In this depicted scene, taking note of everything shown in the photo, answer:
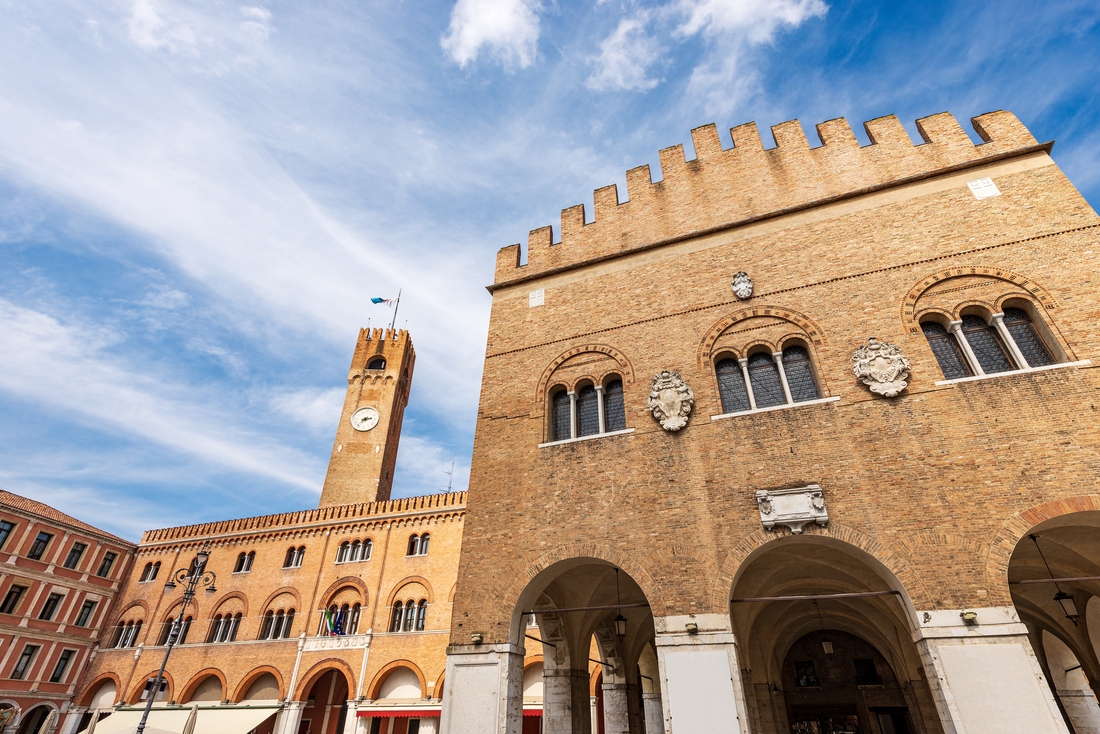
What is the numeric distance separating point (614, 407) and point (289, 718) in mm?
20627

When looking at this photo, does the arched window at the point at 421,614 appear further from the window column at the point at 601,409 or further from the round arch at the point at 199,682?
the window column at the point at 601,409

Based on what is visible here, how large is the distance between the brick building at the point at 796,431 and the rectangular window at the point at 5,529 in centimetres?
2731

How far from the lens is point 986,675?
21.9 feet

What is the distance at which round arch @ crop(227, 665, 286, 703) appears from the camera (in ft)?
74.3

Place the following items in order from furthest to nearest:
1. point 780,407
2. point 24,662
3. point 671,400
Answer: point 24,662
point 671,400
point 780,407

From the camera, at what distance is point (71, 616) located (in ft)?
85.5

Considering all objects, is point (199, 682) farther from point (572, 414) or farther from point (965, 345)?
point (965, 345)

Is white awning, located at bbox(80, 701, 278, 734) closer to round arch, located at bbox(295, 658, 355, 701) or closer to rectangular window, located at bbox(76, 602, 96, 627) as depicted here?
round arch, located at bbox(295, 658, 355, 701)

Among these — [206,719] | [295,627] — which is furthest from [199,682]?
[295,627]

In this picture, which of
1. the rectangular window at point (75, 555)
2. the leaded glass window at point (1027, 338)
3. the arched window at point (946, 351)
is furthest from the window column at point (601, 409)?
the rectangular window at point (75, 555)

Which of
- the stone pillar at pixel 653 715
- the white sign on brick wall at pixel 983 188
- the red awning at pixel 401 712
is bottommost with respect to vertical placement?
the stone pillar at pixel 653 715

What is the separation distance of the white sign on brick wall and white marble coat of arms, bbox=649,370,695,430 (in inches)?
247

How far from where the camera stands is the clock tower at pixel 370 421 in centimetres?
3216

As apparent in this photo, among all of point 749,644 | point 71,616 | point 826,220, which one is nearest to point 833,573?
point 749,644
